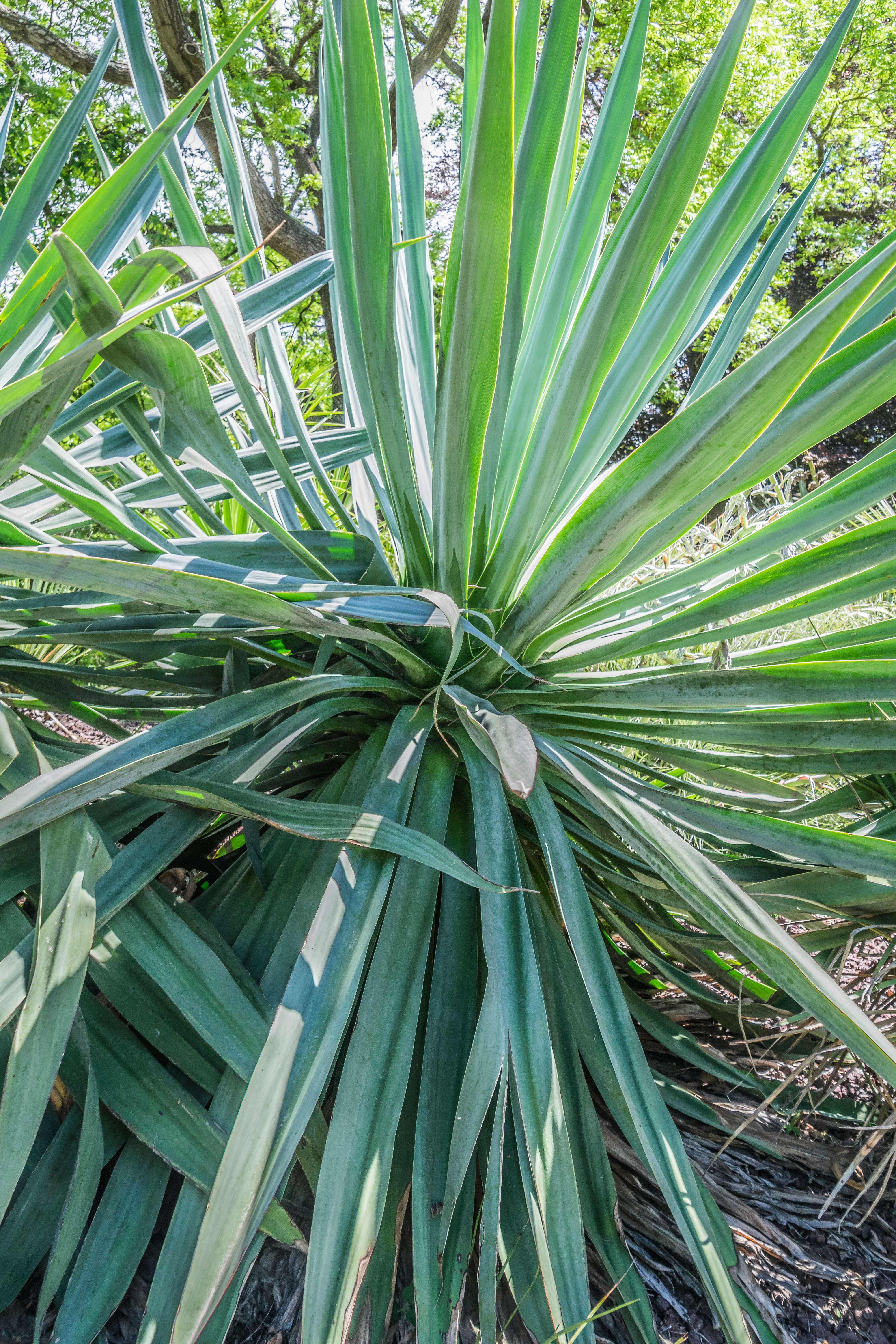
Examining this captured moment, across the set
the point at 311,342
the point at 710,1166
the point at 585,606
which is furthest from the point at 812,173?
the point at 710,1166

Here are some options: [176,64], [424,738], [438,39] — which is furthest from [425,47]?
[424,738]

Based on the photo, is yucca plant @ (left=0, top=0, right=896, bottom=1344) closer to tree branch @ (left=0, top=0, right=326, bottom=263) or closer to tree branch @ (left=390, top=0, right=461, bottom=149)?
tree branch @ (left=0, top=0, right=326, bottom=263)

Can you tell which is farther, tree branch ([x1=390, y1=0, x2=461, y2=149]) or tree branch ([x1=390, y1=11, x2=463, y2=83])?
tree branch ([x1=390, y1=11, x2=463, y2=83])

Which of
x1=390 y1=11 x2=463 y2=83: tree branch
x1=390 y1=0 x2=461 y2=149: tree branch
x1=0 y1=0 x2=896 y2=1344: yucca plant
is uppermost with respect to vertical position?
x1=390 y1=11 x2=463 y2=83: tree branch

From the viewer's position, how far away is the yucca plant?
29.5 inches

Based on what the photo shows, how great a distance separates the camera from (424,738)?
1.07 metres

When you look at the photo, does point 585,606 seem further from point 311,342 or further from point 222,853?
point 311,342

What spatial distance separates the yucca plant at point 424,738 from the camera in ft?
2.45

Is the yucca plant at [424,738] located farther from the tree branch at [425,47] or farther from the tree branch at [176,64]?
the tree branch at [425,47]

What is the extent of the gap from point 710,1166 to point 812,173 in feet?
32.4

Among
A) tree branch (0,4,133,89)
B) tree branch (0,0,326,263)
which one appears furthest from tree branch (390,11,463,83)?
tree branch (0,4,133,89)

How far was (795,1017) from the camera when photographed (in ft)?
3.25

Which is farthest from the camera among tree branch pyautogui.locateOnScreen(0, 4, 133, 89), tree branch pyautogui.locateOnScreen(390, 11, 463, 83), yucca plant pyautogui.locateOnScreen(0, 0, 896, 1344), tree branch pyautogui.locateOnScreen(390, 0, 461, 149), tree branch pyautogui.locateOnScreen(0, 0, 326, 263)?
tree branch pyautogui.locateOnScreen(390, 11, 463, 83)

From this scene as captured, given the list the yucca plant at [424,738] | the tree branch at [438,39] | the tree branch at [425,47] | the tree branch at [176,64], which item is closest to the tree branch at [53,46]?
the tree branch at [176,64]
